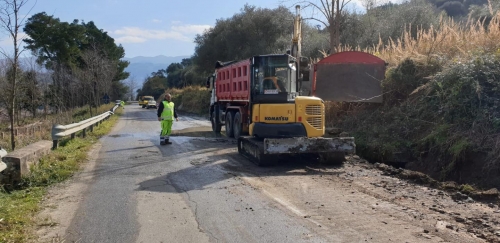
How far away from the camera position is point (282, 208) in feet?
22.7

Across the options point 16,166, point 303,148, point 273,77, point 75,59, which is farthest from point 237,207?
point 75,59

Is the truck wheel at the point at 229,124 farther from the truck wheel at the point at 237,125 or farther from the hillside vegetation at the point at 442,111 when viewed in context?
the hillside vegetation at the point at 442,111

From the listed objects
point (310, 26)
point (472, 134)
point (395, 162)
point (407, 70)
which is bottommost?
point (395, 162)

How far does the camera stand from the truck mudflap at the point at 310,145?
10.4m

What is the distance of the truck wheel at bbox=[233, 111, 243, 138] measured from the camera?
1564 cm

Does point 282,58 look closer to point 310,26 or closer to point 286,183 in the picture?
point 286,183

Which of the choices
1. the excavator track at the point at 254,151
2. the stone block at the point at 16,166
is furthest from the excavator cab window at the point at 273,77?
the stone block at the point at 16,166

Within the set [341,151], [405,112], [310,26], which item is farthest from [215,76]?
[310,26]

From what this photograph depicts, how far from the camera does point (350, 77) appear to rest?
15820 mm

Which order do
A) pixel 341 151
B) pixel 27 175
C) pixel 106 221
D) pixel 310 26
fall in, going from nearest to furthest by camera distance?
pixel 106 221, pixel 27 175, pixel 341 151, pixel 310 26

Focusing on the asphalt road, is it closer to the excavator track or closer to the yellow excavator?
the excavator track

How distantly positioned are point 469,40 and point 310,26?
2844cm

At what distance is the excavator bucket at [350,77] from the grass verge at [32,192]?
8113 millimetres

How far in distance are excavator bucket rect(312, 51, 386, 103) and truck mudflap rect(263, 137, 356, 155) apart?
4.93m
